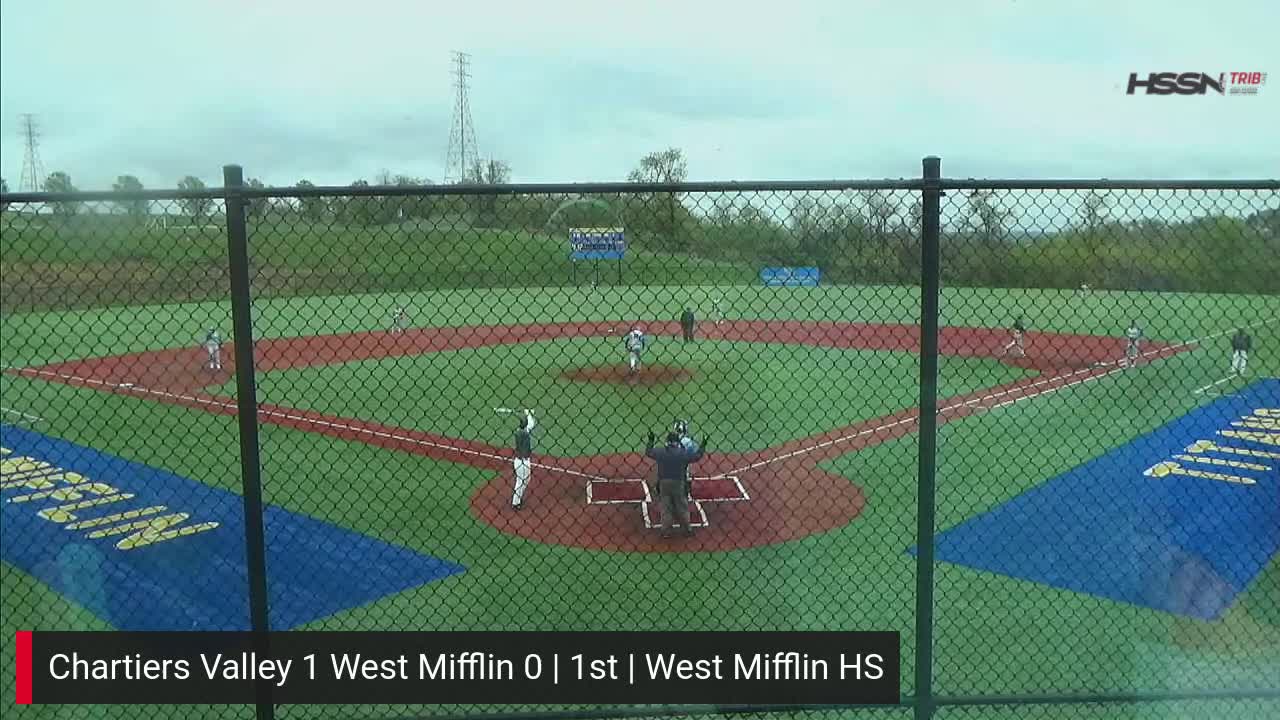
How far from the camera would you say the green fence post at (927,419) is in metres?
3.96

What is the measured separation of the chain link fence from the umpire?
0.10 m

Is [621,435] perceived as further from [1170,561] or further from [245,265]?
[245,265]

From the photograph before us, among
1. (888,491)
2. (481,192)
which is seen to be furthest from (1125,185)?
(888,491)

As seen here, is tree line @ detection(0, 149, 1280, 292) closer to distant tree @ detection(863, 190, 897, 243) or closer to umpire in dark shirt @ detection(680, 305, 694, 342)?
distant tree @ detection(863, 190, 897, 243)

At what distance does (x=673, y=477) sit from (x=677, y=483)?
12 cm

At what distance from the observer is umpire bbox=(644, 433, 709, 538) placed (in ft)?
34.4

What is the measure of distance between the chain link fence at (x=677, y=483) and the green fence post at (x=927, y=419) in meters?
0.02

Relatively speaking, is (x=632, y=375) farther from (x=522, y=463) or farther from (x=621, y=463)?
(x=522, y=463)

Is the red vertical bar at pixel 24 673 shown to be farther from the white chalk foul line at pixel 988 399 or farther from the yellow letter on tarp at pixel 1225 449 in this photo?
the yellow letter on tarp at pixel 1225 449

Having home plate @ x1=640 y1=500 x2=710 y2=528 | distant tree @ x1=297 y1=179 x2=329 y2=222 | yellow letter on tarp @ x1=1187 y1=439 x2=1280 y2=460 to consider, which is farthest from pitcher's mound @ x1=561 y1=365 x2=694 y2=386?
distant tree @ x1=297 y1=179 x2=329 y2=222

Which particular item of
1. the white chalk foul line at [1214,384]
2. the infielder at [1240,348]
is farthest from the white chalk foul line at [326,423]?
the infielder at [1240,348]

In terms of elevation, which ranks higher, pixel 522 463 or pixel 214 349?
pixel 214 349

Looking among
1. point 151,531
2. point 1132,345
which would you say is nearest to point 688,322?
point 1132,345

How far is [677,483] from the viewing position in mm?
10797
